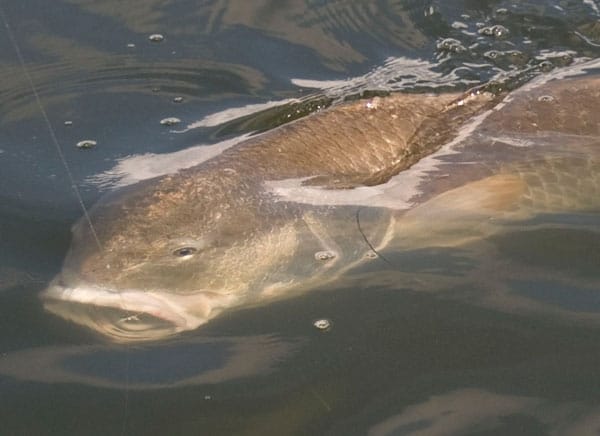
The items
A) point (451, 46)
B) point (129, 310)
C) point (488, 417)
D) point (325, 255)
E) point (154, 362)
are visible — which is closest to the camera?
point (488, 417)

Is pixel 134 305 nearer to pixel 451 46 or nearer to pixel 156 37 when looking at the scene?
pixel 156 37

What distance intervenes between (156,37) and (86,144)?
1125 millimetres

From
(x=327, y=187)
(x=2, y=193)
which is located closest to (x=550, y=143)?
(x=327, y=187)

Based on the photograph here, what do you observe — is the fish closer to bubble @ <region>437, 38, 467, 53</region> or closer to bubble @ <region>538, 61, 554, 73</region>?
bubble @ <region>538, 61, 554, 73</region>

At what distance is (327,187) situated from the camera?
11.8 feet

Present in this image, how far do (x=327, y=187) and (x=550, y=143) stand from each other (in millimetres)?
901

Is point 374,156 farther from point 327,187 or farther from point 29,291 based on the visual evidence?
point 29,291

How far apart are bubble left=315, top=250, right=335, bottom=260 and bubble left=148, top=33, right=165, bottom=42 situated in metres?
2.12

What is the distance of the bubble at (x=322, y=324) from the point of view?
2866mm

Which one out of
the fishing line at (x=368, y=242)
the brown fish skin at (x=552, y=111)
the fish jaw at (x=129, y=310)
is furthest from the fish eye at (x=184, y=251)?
the brown fish skin at (x=552, y=111)

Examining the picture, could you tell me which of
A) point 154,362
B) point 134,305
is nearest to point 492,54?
point 134,305

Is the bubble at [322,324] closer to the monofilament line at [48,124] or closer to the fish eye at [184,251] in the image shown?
Answer: the fish eye at [184,251]

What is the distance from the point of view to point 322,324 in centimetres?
288

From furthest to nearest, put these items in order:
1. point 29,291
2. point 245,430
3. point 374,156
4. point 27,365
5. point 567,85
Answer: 1. point 567,85
2. point 374,156
3. point 29,291
4. point 27,365
5. point 245,430
